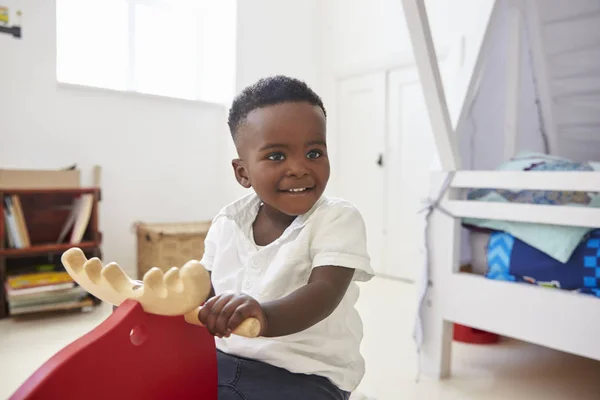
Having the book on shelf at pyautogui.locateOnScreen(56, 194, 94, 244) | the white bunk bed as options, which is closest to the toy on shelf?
the white bunk bed

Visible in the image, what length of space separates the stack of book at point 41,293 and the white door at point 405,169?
1870mm

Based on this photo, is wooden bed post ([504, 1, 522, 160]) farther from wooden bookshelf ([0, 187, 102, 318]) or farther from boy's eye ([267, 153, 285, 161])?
wooden bookshelf ([0, 187, 102, 318])

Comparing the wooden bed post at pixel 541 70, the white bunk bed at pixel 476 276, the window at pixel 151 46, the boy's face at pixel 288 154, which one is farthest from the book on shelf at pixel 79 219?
the wooden bed post at pixel 541 70

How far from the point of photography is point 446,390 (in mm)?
1344

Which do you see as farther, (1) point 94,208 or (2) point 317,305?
(1) point 94,208

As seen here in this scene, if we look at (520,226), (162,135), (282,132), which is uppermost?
(162,135)

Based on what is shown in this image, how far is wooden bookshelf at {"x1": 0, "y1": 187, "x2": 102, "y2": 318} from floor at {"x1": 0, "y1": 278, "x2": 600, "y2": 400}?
11.0 inches

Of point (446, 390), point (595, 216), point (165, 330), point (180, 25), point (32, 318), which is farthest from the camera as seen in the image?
A: point (180, 25)

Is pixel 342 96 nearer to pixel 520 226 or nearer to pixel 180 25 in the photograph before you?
pixel 180 25

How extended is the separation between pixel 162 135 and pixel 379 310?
1783 mm

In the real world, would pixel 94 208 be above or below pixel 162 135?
below

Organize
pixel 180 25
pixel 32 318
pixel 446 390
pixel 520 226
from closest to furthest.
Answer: pixel 520 226 → pixel 446 390 → pixel 32 318 → pixel 180 25

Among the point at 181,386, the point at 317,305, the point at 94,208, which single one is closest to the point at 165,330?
the point at 181,386

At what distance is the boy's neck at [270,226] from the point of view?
731 mm
